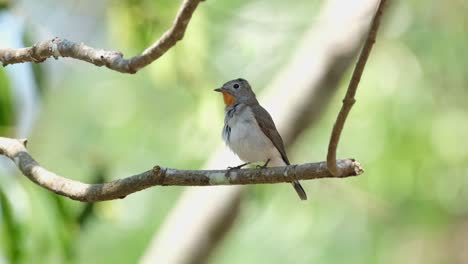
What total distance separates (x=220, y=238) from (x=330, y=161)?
3937mm

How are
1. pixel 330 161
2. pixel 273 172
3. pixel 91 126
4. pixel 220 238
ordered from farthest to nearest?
1. pixel 91 126
2. pixel 220 238
3. pixel 273 172
4. pixel 330 161

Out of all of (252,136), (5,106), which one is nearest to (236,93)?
(252,136)

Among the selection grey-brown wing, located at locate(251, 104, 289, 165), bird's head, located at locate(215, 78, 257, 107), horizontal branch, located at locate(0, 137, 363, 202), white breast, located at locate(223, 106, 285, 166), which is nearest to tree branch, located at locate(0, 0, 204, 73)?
horizontal branch, located at locate(0, 137, 363, 202)

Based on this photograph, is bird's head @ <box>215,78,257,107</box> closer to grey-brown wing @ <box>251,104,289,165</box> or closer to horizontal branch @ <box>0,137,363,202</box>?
grey-brown wing @ <box>251,104,289,165</box>

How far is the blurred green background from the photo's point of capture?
7.80 m

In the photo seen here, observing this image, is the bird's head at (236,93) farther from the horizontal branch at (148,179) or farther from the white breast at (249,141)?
the horizontal branch at (148,179)

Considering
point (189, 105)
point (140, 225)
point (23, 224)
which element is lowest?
point (23, 224)

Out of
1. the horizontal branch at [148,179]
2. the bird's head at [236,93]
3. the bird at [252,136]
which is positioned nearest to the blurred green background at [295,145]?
the bird's head at [236,93]

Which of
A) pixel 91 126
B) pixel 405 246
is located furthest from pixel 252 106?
pixel 405 246

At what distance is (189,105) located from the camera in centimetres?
927

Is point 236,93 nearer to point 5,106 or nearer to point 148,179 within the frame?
point 5,106

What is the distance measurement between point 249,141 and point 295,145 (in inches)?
69.3

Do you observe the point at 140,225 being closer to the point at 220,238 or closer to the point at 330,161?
the point at 220,238

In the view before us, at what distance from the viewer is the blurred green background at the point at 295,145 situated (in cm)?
780
